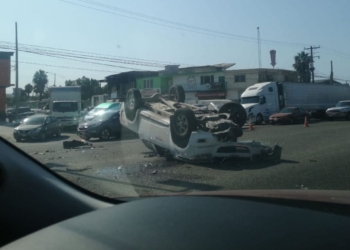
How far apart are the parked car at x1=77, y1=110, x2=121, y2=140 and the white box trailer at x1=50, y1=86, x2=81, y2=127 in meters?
6.55

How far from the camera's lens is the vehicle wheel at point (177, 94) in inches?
589

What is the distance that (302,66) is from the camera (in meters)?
74.2

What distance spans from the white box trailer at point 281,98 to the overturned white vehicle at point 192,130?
23.0 metres

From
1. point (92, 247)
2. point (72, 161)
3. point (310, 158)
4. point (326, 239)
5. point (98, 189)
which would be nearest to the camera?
point (326, 239)

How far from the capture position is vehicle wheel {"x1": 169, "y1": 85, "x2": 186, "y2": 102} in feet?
49.1

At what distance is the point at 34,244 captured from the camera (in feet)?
8.21

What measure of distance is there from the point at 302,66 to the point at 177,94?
62738 millimetres

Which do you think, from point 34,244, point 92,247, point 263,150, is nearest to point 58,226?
point 34,244

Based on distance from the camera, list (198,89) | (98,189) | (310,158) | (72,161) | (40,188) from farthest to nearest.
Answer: (198,89) → (310,158) → (72,161) → (98,189) → (40,188)

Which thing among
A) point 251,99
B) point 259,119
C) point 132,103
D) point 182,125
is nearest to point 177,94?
point 132,103

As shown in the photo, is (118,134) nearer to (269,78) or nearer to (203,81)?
(203,81)

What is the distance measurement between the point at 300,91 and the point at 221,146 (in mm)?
32156

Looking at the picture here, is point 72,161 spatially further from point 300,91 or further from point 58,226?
point 300,91

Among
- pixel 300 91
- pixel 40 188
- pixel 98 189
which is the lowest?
pixel 98 189
